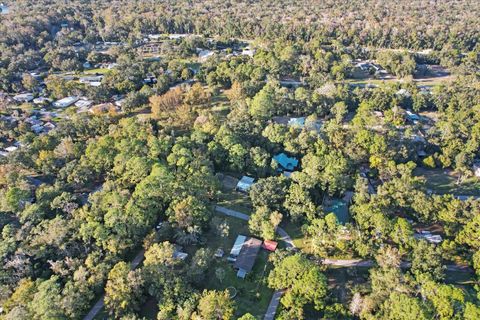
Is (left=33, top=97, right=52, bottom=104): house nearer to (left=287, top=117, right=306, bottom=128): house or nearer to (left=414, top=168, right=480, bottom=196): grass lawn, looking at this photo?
(left=287, top=117, right=306, bottom=128): house

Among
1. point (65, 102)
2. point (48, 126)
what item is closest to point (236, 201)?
point (48, 126)

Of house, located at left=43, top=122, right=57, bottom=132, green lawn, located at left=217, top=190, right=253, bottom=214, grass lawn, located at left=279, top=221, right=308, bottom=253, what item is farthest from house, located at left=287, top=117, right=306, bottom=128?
house, located at left=43, top=122, right=57, bottom=132

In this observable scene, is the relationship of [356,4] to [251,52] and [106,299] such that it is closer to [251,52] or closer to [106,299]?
[251,52]

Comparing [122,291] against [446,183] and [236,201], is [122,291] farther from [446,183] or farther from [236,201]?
[446,183]

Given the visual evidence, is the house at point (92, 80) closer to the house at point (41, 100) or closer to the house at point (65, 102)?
the house at point (65, 102)

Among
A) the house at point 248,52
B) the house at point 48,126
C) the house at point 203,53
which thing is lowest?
the house at point 48,126

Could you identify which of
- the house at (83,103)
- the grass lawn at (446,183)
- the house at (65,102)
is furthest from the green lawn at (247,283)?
the house at (65,102)
